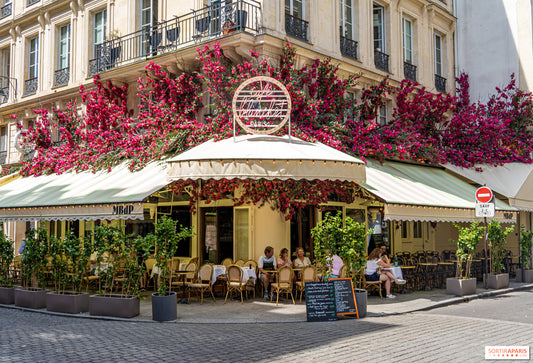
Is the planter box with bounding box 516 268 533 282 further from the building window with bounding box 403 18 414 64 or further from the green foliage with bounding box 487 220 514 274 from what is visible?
the building window with bounding box 403 18 414 64

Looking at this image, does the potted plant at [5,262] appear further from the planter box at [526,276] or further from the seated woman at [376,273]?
the planter box at [526,276]

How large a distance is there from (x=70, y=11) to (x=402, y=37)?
11.4 metres

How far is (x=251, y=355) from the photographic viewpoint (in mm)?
6848

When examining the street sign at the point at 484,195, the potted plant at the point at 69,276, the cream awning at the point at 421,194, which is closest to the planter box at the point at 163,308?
the potted plant at the point at 69,276

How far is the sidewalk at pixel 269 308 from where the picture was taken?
993cm

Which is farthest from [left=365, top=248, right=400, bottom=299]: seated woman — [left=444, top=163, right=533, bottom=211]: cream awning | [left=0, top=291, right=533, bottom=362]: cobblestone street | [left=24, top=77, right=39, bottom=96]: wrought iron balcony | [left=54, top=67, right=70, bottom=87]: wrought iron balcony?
[left=24, top=77, right=39, bottom=96]: wrought iron balcony

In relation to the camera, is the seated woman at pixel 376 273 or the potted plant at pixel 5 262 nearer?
the potted plant at pixel 5 262

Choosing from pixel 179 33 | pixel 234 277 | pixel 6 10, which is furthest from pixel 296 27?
pixel 6 10

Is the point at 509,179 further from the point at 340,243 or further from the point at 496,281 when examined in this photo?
the point at 340,243

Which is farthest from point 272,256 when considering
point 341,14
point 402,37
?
point 402,37

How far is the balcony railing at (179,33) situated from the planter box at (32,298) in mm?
7112

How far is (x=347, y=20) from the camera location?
53.3ft

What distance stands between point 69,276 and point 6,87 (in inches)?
527

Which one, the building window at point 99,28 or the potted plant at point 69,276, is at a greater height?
the building window at point 99,28
